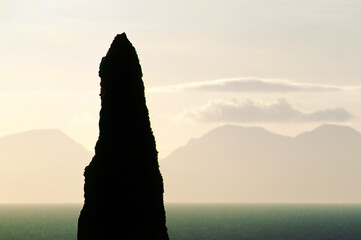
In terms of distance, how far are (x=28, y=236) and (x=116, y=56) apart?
4636 inches

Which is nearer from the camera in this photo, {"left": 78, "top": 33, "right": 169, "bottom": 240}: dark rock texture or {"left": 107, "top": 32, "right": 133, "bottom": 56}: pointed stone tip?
{"left": 78, "top": 33, "right": 169, "bottom": 240}: dark rock texture

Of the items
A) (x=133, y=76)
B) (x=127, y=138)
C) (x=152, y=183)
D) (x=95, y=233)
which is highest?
(x=133, y=76)

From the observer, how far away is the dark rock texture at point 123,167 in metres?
34.6

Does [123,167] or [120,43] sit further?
[120,43]

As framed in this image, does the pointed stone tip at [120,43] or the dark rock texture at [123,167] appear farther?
the pointed stone tip at [120,43]

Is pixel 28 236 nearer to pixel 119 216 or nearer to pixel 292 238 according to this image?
pixel 292 238

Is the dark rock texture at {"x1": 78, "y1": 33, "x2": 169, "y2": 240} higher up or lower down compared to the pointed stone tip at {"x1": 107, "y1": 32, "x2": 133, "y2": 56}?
lower down

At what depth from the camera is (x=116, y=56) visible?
36688 millimetres

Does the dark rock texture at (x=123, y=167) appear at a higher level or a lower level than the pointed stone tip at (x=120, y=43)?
lower

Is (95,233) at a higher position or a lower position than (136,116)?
lower

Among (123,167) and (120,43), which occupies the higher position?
(120,43)

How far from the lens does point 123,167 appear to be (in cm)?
3509

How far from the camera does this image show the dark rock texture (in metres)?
34.6

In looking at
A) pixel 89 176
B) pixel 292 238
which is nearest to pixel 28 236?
pixel 292 238
